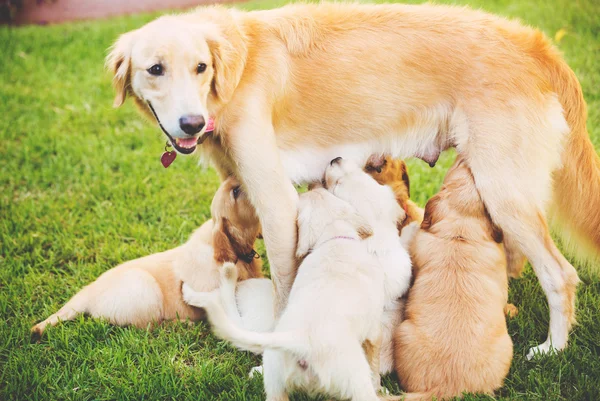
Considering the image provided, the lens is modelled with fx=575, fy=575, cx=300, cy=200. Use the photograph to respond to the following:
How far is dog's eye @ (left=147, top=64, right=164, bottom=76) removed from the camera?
300cm

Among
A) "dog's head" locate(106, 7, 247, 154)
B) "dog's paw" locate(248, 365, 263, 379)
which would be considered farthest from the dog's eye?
"dog's paw" locate(248, 365, 263, 379)

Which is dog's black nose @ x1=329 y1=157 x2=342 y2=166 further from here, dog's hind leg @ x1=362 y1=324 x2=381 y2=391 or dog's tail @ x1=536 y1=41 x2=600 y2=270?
dog's tail @ x1=536 y1=41 x2=600 y2=270

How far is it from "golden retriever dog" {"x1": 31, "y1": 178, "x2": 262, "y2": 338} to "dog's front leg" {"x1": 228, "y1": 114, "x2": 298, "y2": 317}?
0.29 m

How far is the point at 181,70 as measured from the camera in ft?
9.80

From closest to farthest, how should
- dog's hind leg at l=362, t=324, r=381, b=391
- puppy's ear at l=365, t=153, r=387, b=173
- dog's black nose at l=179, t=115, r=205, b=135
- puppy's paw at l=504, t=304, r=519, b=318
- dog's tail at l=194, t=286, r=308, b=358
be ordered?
dog's tail at l=194, t=286, r=308, b=358
dog's hind leg at l=362, t=324, r=381, b=391
dog's black nose at l=179, t=115, r=205, b=135
puppy's paw at l=504, t=304, r=519, b=318
puppy's ear at l=365, t=153, r=387, b=173

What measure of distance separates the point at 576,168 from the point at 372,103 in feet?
4.05

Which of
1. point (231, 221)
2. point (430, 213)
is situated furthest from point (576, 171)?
point (231, 221)

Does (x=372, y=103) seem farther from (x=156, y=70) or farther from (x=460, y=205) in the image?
(x=156, y=70)

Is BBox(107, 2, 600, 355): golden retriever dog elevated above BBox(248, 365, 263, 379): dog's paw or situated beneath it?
elevated above

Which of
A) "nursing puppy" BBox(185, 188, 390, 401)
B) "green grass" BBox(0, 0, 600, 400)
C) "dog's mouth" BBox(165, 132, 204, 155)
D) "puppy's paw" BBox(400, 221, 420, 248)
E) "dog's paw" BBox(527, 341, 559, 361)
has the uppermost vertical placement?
"dog's mouth" BBox(165, 132, 204, 155)

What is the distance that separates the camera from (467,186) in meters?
3.18

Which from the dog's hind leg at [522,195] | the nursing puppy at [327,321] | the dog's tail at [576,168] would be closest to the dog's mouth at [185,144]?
the nursing puppy at [327,321]

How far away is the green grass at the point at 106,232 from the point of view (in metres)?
3.00

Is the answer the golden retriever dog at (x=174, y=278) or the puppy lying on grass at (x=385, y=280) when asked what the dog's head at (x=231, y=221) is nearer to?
the golden retriever dog at (x=174, y=278)
